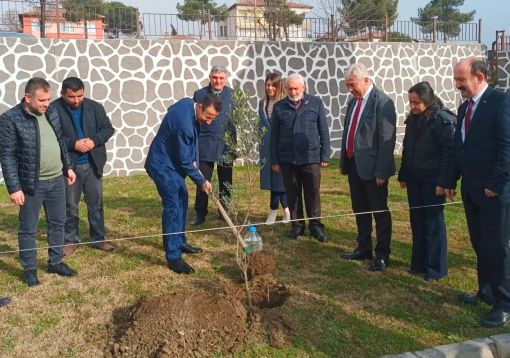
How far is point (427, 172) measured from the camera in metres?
4.68

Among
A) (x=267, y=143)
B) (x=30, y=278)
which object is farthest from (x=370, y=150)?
(x=30, y=278)

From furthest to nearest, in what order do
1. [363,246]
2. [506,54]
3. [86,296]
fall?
[506,54] < [363,246] < [86,296]

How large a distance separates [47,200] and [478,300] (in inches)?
154

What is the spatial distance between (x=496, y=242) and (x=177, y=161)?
286 centimetres

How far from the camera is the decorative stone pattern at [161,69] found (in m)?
10.0

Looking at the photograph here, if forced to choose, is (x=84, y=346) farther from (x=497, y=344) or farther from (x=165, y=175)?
(x=497, y=344)

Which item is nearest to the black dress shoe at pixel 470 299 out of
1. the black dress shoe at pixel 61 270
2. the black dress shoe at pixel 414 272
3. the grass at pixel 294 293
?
the grass at pixel 294 293

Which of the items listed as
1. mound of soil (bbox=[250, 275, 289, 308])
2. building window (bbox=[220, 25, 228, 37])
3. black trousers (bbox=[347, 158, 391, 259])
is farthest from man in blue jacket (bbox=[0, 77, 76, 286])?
building window (bbox=[220, 25, 228, 37])

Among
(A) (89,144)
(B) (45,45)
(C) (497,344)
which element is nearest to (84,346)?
(A) (89,144)

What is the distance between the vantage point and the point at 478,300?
4375 mm

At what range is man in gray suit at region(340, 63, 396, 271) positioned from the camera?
4.94 m

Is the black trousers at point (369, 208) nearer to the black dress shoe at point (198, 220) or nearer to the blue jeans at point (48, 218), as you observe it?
the black dress shoe at point (198, 220)

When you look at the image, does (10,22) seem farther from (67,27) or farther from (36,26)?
(67,27)

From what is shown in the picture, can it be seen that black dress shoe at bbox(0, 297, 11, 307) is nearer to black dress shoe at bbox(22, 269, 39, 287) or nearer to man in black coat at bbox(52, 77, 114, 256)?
black dress shoe at bbox(22, 269, 39, 287)
